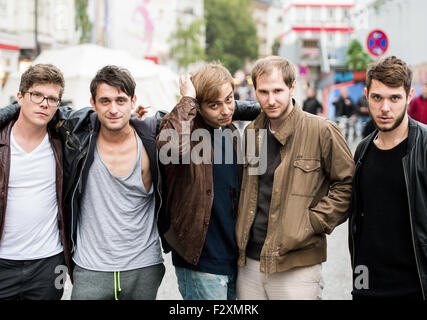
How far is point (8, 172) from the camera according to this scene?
3215 mm

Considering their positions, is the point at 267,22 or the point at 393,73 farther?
the point at 267,22

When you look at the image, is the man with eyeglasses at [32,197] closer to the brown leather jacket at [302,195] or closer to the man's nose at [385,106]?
the brown leather jacket at [302,195]

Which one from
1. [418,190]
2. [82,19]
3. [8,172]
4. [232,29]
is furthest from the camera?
[232,29]

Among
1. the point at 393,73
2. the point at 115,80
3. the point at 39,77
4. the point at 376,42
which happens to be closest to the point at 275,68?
the point at 393,73

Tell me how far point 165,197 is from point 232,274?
2.13 ft

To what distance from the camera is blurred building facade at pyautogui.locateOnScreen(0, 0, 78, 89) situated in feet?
91.0

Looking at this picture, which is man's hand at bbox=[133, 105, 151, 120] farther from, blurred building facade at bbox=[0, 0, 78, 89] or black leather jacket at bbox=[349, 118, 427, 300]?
blurred building facade at bbox=[0, 0, 78, 89]

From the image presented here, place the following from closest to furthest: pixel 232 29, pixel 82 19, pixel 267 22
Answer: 1. pixel 82 19
2. pixel 232 29
3. pixel 267 22

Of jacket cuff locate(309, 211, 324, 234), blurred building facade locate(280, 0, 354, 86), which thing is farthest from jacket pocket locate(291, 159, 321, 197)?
blurred building facade locate(280, 0, 354, 86)

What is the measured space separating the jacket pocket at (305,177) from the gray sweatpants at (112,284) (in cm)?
108

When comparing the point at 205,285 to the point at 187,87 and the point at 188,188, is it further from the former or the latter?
the point at 187,87

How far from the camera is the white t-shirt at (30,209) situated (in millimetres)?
3244

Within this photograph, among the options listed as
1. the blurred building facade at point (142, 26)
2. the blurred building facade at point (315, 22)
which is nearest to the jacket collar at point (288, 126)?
the blurred building facade at point (142, 26)

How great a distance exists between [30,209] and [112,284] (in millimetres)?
690
